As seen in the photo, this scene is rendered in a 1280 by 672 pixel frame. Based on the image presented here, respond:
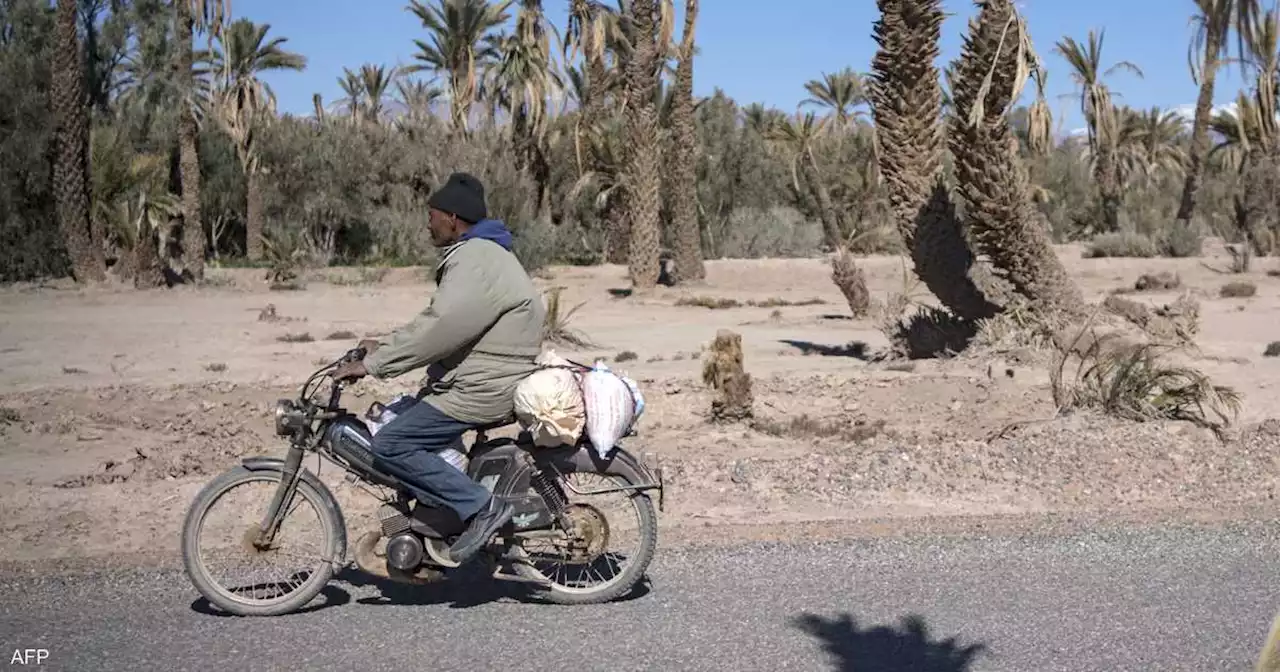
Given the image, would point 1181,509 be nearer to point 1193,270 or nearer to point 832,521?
point 832,521

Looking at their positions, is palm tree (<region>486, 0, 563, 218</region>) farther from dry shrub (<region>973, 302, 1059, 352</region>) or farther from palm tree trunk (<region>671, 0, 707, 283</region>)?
dry shrub (<region>973, 302, 1059, 352</region>)

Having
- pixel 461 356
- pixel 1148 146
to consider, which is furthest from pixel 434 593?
pixel 1148 146

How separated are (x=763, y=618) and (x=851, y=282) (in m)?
15.4

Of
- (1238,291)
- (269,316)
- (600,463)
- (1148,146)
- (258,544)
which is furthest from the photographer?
(1148,146)

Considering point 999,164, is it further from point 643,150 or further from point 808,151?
point 808,151

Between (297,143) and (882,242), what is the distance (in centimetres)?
1642

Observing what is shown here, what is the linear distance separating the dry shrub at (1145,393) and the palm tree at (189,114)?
2223cm

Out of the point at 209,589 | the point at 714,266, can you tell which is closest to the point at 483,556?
the point at 209,589

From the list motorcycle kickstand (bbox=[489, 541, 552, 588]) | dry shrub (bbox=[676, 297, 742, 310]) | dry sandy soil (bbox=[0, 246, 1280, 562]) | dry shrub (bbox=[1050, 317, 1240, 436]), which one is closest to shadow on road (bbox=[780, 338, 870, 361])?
dry sandy soil (bbox=[0, 246, 1280, 562])

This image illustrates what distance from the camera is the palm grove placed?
48.4 feet

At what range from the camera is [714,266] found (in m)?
31.7

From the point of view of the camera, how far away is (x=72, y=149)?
89.6 ft

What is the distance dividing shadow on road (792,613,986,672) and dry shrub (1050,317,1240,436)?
17.4 feet

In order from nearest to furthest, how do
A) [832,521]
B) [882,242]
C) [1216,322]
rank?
[832,521] < [1216,322] < [882,242]
